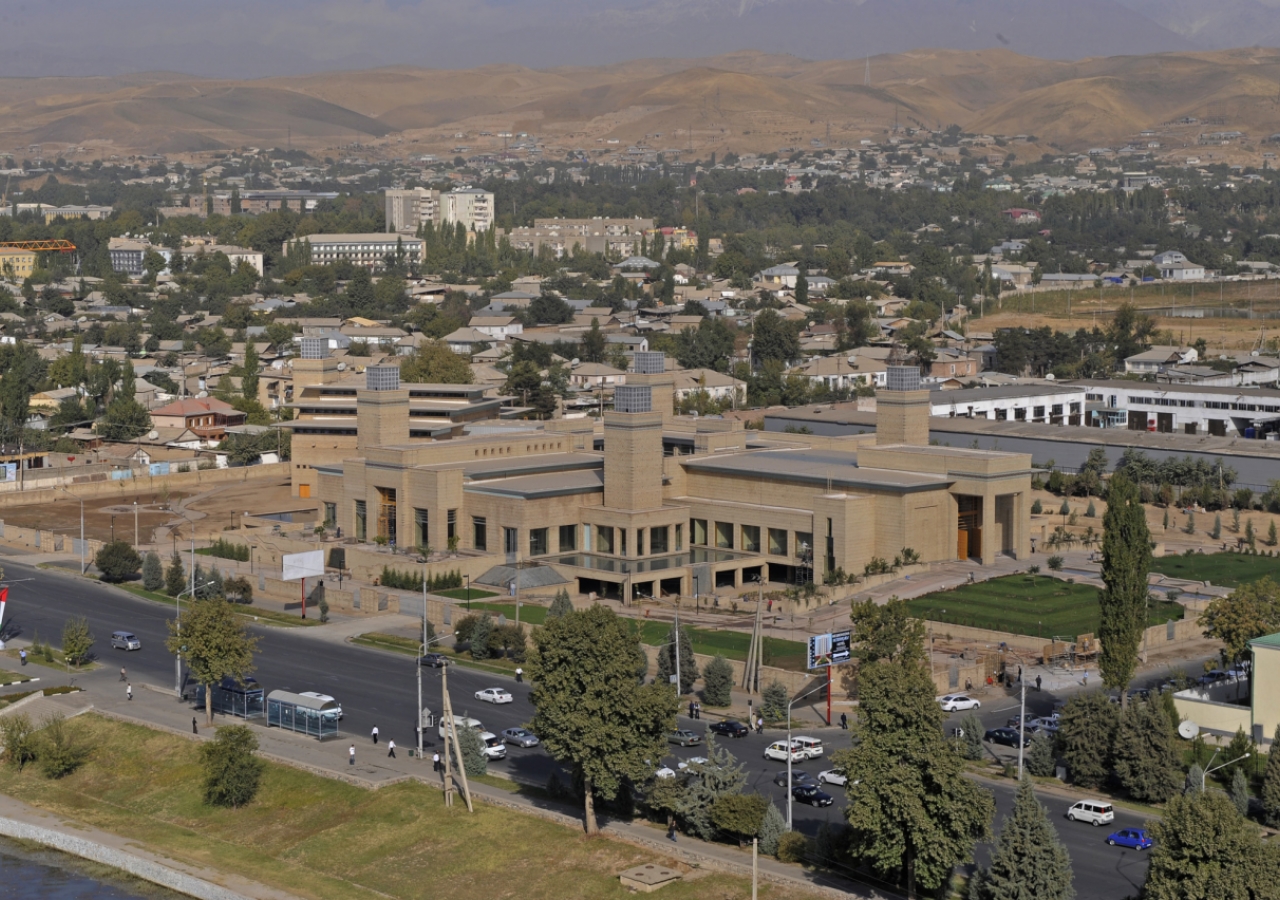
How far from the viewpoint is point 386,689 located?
60094 mm

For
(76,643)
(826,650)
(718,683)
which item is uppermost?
(826,650)

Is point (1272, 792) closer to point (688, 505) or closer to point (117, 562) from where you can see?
point (688, 505)

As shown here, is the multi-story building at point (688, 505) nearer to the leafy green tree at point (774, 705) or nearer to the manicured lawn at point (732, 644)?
the manicured lawn at point (732, 644)

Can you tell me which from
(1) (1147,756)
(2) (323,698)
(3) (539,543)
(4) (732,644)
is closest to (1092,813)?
(1) (1147,756)

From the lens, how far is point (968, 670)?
59.9 meters

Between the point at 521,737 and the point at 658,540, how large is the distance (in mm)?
24059

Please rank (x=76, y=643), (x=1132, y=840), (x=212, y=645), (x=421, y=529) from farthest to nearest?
(x=421, y=529) < (x=76, y=643) < (x=212, y=645) < (x=1132, y=840)

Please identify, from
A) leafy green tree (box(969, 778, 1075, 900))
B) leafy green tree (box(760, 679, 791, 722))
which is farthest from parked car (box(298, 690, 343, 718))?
leafy green tree (box(969, 778, 1075, 900))

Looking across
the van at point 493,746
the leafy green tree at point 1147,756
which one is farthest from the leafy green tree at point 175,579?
the leafy green tree at point 1147,756

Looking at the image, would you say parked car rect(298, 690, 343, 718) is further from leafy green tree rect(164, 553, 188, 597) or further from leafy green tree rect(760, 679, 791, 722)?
leafy green tree rect(164, 553, 188, 597)

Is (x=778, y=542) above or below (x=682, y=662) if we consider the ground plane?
above

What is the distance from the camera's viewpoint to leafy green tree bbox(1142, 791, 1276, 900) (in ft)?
122

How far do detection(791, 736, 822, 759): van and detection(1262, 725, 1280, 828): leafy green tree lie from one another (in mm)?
11969

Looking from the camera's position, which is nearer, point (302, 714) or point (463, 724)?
point (463, 724)
